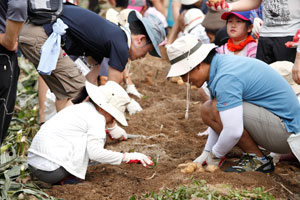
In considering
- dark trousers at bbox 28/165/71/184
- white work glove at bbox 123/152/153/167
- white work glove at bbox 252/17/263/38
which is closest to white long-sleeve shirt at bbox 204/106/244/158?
white work glove at bbox 123/152/153/167

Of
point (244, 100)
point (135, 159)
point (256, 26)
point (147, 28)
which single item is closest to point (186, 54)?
point (244, 100)

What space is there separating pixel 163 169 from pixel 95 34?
1.42m

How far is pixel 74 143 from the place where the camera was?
11.5 ft

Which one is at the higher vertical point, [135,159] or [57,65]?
[57,65]

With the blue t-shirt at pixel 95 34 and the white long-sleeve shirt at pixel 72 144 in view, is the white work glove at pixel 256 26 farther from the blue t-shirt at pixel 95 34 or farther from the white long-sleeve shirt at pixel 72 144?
the white long-sleeve shirt at pixel 72 144

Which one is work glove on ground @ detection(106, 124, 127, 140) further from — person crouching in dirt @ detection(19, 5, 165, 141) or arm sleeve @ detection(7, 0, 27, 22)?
arm sleeve @ detection(7, 0, 27, 22)

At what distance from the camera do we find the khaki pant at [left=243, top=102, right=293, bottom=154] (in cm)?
346

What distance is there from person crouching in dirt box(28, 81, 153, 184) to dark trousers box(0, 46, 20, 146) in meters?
0.34

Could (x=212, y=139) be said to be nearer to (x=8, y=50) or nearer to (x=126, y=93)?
(x=126, y=93)

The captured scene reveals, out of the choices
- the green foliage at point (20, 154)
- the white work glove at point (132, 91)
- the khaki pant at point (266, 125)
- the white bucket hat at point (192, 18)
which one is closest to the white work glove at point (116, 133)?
the green foliage at point (20, 154)

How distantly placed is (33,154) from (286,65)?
222 centimetres

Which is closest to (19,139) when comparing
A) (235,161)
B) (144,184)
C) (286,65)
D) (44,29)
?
(44,29)

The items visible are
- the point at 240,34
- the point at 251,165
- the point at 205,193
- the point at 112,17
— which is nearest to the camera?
the point at 205,193

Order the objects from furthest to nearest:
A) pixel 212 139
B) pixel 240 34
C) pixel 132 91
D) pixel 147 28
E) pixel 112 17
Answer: pixel 132 91 → pixel 112 17 → pixel 240 34 → pixel 147 28 → pixel 212 139
